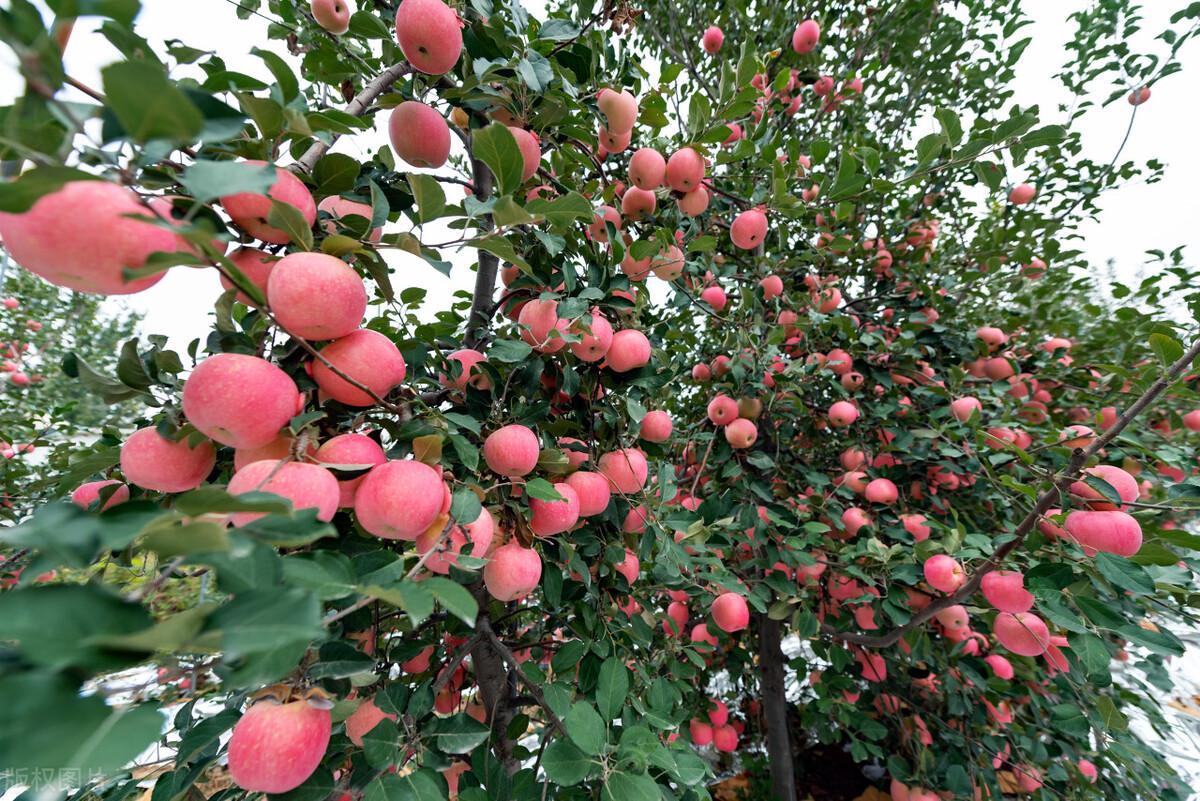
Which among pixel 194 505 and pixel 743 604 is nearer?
pixel 194 505

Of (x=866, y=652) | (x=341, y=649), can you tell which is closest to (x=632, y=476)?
(x=341, y=649)

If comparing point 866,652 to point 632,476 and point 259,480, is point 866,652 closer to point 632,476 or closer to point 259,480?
point 632,476

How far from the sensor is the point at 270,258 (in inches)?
21.9

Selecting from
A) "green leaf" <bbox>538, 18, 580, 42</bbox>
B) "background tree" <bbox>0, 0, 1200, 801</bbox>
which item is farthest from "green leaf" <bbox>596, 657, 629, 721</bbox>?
"green leaf" <bbox>538, 18, 580, 42</bbox>

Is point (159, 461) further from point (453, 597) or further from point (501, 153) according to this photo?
point (501, 153)

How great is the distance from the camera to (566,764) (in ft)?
2.15

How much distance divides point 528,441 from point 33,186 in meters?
0.54

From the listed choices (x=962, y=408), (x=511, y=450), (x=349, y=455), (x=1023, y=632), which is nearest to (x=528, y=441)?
(x=511, y=450)

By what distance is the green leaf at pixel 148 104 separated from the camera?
0.93ft

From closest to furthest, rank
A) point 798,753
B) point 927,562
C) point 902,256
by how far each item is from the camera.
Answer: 1. point 927,562
2. point 902,256
3. point 798,753

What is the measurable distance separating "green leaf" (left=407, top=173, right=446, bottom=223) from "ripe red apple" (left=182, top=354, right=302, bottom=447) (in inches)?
10.1

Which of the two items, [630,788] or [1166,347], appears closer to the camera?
[630,788]

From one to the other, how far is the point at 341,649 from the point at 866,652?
1.89m

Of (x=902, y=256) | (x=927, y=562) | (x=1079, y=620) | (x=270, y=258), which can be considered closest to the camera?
(x=270, y=258)
